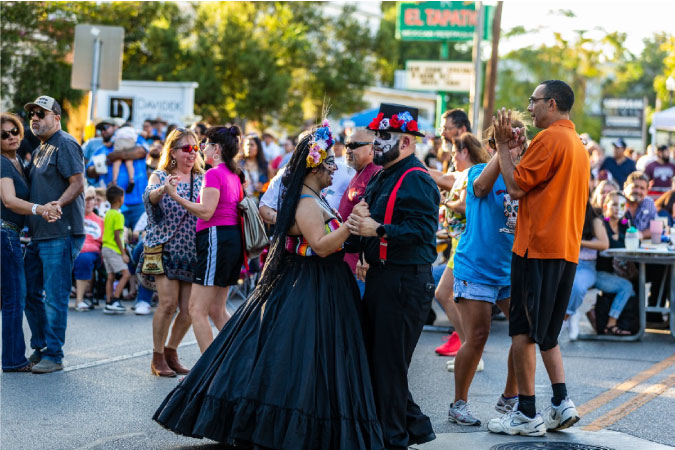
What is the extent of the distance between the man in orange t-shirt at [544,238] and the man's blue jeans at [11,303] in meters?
3.93

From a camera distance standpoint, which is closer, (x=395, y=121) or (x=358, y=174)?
(x=395, y=121)

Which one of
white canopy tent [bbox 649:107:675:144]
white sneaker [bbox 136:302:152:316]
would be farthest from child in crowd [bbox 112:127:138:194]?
white canopy tent [bbox 649:107:675:144]

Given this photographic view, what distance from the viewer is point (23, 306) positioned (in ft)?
28.0

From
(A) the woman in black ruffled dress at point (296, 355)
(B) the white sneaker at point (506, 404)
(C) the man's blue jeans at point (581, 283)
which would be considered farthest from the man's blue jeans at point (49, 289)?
Answer: (C) the man's blue jeans at point (581, 283)

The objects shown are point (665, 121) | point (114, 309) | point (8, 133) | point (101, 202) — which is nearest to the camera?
point (8, 133)

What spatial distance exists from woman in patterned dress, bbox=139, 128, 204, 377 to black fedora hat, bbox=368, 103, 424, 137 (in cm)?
266

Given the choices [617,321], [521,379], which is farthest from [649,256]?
[521,379]

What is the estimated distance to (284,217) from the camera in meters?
5.98

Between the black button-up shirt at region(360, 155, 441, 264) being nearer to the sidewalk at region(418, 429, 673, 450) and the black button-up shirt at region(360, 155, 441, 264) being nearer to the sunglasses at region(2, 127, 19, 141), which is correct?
the sidewalk at region(418, 429, 673, 450)

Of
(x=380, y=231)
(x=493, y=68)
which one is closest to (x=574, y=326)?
(x=380, y=231)

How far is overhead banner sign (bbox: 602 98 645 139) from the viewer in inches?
1753

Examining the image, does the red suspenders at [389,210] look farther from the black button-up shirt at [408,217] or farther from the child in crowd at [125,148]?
the child in crowd at [125,148]

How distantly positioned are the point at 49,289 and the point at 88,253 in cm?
433

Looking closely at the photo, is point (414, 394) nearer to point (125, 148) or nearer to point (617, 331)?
point (617, 331)
